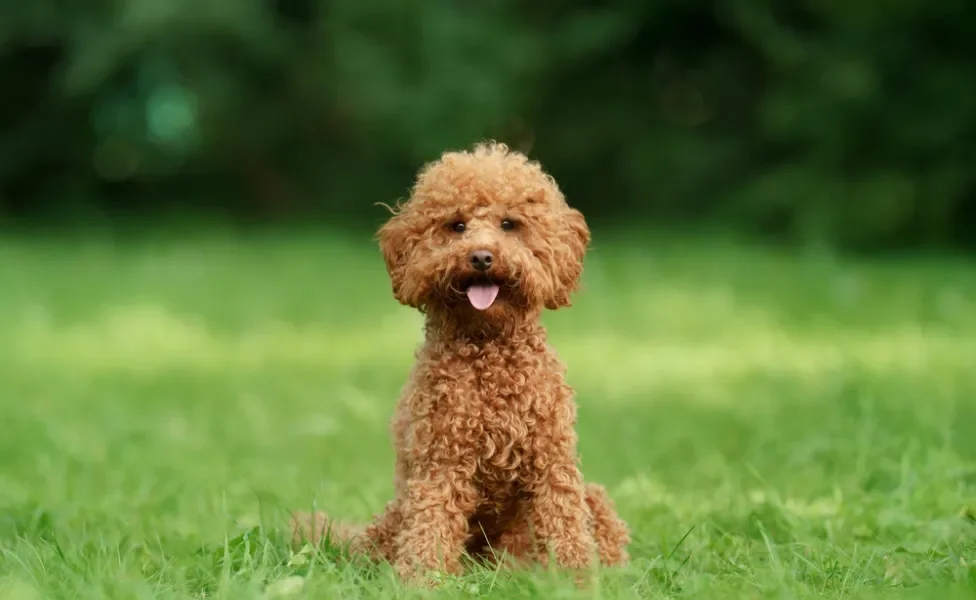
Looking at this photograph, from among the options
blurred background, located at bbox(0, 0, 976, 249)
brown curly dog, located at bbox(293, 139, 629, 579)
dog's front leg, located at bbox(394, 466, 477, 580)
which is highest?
blurred background, located at bbox(0, 0, 976, 249)

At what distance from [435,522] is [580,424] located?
3.33m

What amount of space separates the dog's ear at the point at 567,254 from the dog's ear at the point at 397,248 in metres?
0.45

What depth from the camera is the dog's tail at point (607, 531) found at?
3756mm

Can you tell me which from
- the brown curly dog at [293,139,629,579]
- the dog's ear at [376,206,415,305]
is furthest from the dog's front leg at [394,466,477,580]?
the dog's ear at [376,206,415,305]

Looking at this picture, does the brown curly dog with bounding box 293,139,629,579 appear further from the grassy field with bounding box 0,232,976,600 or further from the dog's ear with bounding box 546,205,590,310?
the grassy field with bounding box 0,232,976,600

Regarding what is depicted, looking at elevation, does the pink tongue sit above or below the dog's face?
below

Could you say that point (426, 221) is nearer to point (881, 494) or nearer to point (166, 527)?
point (166, 527)

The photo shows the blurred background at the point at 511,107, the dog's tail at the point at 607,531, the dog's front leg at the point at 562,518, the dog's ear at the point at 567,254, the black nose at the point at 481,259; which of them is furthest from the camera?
the blurred background at the point at 511,107

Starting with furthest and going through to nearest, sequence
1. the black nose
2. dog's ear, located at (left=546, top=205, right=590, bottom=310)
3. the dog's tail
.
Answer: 1. the dog's tail
2. dog's ear, located at (left=546, top=205, right=590, bottom=310)
3. the black nose

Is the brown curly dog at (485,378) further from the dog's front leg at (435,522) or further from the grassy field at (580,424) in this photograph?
the grassy field at (580,424)

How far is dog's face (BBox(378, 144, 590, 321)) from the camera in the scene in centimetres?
346

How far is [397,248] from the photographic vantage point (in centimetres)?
371

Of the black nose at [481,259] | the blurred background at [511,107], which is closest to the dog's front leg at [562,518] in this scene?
the black nose at [481,259]

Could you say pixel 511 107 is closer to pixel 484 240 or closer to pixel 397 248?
pixel 397 248
